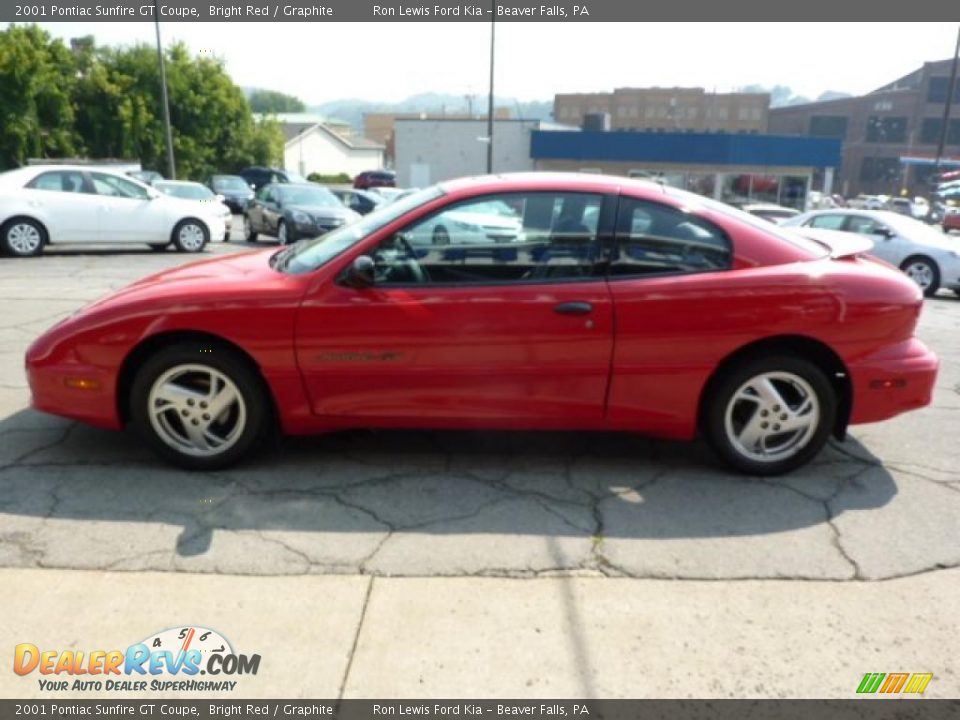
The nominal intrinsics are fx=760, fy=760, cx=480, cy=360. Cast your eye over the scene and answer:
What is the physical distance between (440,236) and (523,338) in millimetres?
670

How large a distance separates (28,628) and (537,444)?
8.59ft

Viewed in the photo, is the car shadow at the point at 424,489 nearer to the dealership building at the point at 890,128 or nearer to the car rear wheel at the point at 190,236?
the car rear wheel at the point at 190,236

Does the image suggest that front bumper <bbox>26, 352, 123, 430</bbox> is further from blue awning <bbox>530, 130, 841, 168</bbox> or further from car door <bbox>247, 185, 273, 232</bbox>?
blue awning <bbox>530, 130, 841, 168</bbox>

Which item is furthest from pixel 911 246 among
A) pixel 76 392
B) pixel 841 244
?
pixel 76 392

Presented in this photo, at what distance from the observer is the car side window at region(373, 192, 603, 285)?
3.78 metres

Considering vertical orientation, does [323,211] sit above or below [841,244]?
below

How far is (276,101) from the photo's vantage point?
14912 centimetres

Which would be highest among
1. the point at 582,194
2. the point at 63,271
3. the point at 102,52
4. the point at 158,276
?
the point at 102,52

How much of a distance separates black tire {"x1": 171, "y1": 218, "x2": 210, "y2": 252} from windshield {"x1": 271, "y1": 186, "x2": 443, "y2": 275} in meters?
10.4

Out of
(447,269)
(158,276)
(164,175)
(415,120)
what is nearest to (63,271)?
(158,276)

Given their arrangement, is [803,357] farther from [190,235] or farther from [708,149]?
[708,149]

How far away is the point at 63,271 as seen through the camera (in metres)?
11.0

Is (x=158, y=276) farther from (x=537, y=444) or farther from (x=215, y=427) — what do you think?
(x=537, y=444)

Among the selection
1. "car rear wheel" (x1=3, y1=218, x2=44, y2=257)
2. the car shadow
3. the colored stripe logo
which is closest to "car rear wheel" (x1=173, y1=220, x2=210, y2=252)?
"car rear wheel" (x1=3, y1=218, x2=44, y2=257)
